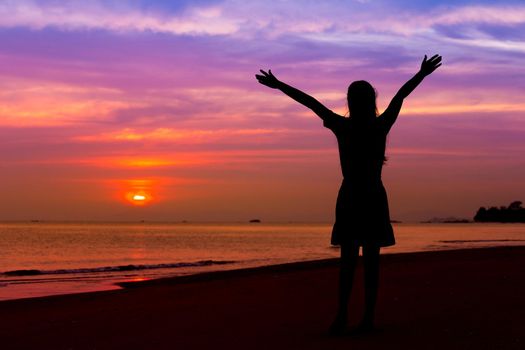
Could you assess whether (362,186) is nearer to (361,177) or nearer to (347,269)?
(361,177)

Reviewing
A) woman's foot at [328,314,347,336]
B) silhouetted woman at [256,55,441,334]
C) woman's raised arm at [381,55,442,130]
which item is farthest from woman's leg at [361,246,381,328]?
woman's raised arm at [381,55,442,130]

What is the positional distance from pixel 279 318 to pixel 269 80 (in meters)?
2.68

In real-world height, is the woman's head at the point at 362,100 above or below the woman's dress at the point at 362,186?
above

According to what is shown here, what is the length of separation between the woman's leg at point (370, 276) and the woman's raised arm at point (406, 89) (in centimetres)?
99

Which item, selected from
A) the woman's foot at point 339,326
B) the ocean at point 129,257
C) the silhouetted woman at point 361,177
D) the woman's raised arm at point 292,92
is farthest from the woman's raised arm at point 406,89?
the ocean at point 129,257

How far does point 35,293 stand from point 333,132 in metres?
11.7

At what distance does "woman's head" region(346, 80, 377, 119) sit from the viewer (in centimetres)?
539

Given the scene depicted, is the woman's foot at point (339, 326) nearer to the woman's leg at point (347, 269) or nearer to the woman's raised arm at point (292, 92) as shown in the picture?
the woman's leg at point (347, 269)

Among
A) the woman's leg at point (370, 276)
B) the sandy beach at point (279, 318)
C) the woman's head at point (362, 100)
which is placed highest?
the woman's head at point (362, 100)

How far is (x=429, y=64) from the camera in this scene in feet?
17.9

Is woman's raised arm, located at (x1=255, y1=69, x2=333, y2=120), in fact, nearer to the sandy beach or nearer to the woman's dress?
the woman's dress

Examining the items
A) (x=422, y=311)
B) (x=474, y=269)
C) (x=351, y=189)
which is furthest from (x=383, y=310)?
(x=474, y=269)

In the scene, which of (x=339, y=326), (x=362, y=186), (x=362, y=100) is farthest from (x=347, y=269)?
(x=362, y=100)

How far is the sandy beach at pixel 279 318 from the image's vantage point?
5.46m
